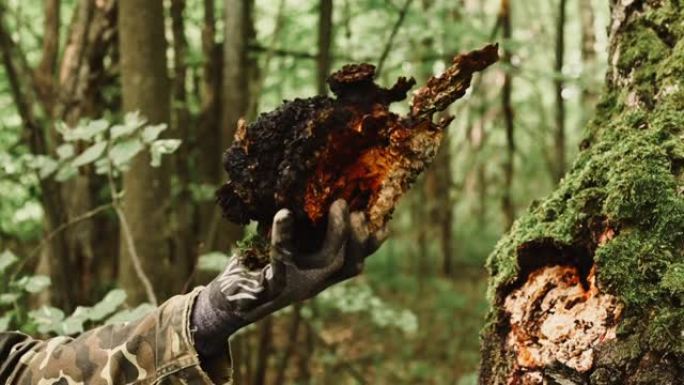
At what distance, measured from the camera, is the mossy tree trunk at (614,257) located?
1.33 m

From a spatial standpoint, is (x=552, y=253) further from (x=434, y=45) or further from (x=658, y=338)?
(x=434, y=45)

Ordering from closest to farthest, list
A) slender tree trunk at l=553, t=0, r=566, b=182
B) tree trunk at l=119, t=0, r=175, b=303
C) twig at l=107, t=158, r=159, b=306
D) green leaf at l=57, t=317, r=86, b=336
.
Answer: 1. green leaf at l=57, t=317, r=86, b=336
2. twig at l=107, t=158, r=159, b=306
3. tree trunk at l=119, t=0, r=175, b=303
4. slender tree trunk at l=553, t=0, r=566, b=182

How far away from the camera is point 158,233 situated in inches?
127

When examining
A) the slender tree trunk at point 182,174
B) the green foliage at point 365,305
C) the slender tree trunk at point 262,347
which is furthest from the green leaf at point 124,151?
the slender tree trunk at point 262,347

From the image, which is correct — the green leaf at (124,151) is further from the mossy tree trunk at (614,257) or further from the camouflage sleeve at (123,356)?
the mossy tree trunk at (614,257)

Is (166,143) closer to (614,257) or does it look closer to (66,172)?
(66,172)

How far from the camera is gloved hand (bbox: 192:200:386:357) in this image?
1261mm

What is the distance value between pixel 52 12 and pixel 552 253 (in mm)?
3387

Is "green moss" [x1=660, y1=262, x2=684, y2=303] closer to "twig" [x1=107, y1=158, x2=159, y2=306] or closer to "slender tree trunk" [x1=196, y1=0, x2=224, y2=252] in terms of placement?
"twig" [x1=107, y1=158, x2=159, y2=306]

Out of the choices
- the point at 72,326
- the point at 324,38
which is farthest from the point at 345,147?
the point at 324,38

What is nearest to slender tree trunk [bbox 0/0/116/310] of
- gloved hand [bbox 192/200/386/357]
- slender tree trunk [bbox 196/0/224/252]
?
slender tree trunk [bbox 196/0/224/252]

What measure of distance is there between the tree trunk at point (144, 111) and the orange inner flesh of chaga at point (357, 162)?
1956 millimetres

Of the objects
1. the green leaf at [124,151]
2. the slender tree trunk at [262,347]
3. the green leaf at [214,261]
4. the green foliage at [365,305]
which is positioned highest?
the green leaf at [124,151]

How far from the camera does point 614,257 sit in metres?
1.39
